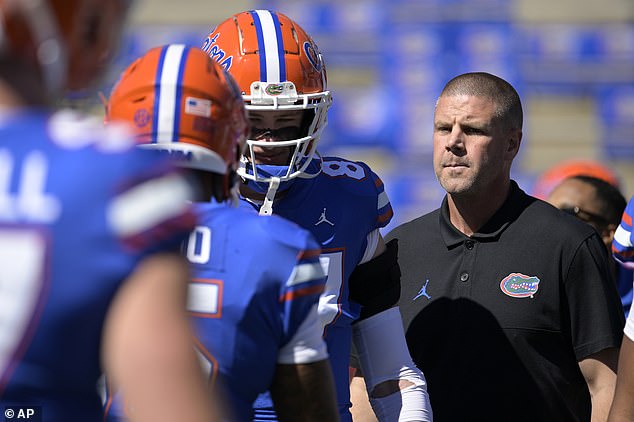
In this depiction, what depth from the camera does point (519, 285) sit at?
3064 millimetres

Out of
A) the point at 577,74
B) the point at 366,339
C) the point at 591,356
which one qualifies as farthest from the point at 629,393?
the point at 577,74

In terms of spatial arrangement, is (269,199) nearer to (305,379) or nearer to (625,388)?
(305,379)

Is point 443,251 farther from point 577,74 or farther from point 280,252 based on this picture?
point 577,74

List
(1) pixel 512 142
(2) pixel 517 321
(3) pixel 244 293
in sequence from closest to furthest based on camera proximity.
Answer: (3) pixel 244 293 < (2) pixel 517 321 < (1) pixel 512 142

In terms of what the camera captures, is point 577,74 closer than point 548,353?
No

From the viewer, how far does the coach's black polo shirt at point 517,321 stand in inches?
117

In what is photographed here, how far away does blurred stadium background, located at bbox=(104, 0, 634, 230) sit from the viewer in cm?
1090

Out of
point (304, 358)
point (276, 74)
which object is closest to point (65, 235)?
point (304, 358)

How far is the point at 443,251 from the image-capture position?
326cm

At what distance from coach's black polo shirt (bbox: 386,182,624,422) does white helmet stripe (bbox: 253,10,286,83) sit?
901mm

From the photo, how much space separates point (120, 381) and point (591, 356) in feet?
6.96

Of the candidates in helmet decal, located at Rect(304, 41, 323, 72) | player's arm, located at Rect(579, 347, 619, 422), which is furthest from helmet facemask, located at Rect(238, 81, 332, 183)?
player's arm, located at Rect(579, 347, 619, 422)

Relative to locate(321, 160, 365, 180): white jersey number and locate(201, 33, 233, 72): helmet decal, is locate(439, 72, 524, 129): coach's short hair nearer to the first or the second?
locate(321, 160, 365, 180): white jersey number

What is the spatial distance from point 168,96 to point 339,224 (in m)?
0.90
